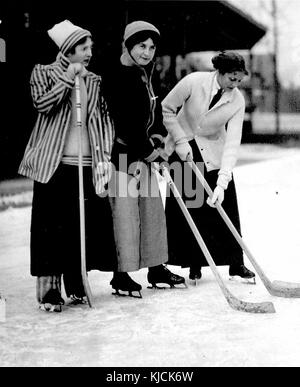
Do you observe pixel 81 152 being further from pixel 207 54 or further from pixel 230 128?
pixel 207 54

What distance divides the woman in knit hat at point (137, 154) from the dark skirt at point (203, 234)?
0.24 m

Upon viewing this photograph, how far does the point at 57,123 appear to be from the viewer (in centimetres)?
309

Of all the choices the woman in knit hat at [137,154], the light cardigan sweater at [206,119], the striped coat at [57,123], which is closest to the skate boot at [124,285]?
the woman in knit hat at [137,154]

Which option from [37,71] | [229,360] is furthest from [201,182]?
[229,360]

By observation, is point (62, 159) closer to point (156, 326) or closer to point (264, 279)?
point (156, 326)

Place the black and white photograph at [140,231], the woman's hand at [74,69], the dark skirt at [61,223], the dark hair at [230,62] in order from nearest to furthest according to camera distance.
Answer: the black and white photograph at [140,231]
the woman's hand at [74,69]
the dark skirt at [61,223]
the dark hair at [230,62]

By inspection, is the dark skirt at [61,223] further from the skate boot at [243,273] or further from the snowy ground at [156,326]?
the skate boot at [243,273]

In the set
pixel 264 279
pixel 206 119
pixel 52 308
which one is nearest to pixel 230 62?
pixel 206 119

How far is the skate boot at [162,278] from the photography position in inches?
141

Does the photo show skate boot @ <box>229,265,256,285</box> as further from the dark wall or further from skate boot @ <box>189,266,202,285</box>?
the dark wall

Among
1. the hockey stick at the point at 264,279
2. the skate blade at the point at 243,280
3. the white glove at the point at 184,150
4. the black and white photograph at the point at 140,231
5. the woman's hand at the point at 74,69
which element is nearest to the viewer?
the black and white photograph at the point at 140,231

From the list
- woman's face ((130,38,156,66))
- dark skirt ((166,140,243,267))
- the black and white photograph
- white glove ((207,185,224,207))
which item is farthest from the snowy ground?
woman's face ((130,38,156,66))

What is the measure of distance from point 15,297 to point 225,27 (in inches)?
143
